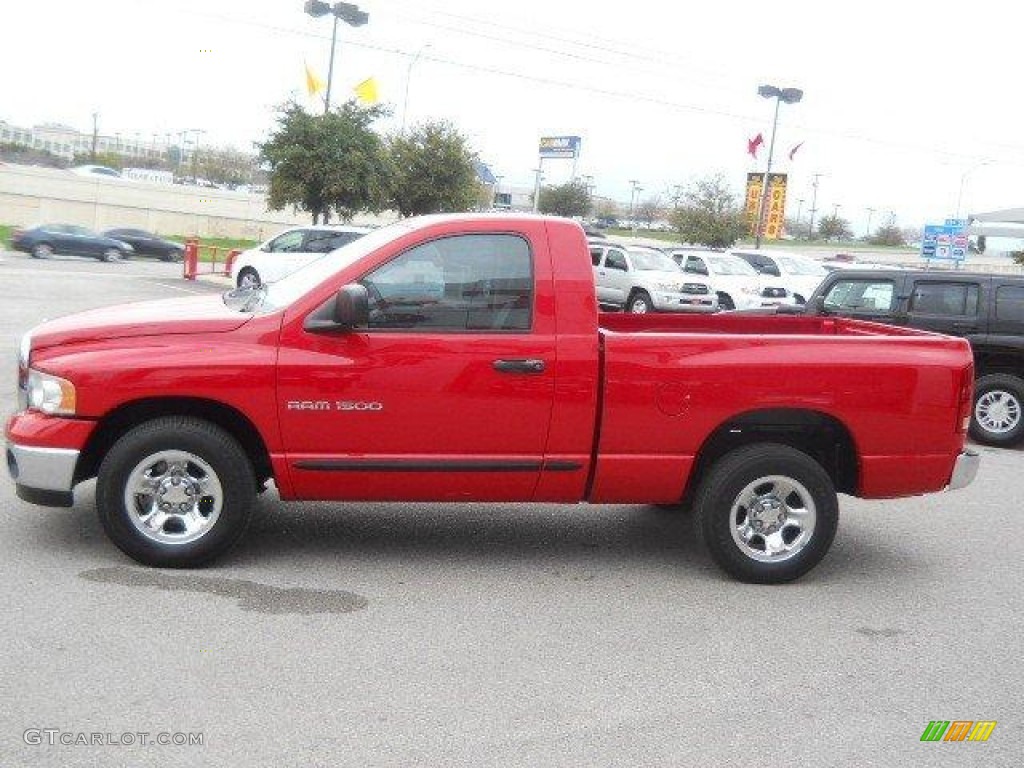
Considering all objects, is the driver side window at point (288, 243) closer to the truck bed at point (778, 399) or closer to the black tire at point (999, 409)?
the black tire at point (999, 409)

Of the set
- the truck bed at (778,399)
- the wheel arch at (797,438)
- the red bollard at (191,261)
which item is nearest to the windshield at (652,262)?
the red bollard at (191,261)

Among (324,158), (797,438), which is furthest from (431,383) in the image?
(324,158)

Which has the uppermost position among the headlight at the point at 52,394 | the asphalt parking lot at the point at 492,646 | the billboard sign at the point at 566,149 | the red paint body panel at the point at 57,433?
the billboard sign at the point at 566,149

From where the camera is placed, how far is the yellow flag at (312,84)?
128 ft

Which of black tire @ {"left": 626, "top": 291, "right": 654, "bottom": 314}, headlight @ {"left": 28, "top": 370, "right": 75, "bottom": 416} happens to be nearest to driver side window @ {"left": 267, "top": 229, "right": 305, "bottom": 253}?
black tire @ {"left": 626, "top": 291, "right": 654, "bottom": 314}

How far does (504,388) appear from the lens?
5.75m

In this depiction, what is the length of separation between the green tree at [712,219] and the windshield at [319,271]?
3956cm

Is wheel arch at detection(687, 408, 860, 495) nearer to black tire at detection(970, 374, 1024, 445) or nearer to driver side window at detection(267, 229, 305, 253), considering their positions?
black tire at detection(970, 374, 1024, 445)

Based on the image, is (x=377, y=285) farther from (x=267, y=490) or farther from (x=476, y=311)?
(x=267, y=490)

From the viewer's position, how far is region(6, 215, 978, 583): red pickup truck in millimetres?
5590

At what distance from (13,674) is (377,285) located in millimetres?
2542

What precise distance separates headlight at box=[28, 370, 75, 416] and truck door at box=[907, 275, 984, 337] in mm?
9015

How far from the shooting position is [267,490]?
24.7 ft

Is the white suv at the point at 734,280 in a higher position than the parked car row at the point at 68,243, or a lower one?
higher
